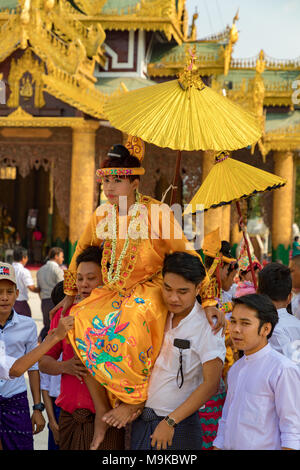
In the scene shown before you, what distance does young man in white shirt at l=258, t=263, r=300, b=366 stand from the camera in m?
3.38

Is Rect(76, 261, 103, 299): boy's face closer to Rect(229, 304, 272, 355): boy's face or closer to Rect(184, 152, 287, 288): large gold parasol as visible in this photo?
Rect(184, 152, 287, 288): large gold parasol

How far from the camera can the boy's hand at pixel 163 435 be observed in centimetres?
274

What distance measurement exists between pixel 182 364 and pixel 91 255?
0.89 m

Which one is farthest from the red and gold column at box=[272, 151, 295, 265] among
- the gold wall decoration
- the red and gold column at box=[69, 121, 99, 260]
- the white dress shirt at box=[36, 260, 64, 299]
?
the white dress shirt at box=[36, 260, 64, 299]

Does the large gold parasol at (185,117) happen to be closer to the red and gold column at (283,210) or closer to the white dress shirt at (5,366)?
the white dress shirt at (5,366)

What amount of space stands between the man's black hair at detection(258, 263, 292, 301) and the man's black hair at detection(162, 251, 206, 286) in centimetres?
77

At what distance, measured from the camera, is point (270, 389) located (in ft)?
8.63

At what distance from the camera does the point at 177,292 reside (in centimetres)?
288

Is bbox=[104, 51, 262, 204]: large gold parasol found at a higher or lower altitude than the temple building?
lower

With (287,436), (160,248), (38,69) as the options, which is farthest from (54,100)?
(287,436)

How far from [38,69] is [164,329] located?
12.1 metres

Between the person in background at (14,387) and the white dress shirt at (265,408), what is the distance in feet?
4.17

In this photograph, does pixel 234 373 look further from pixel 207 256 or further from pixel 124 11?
pixel 124 11
